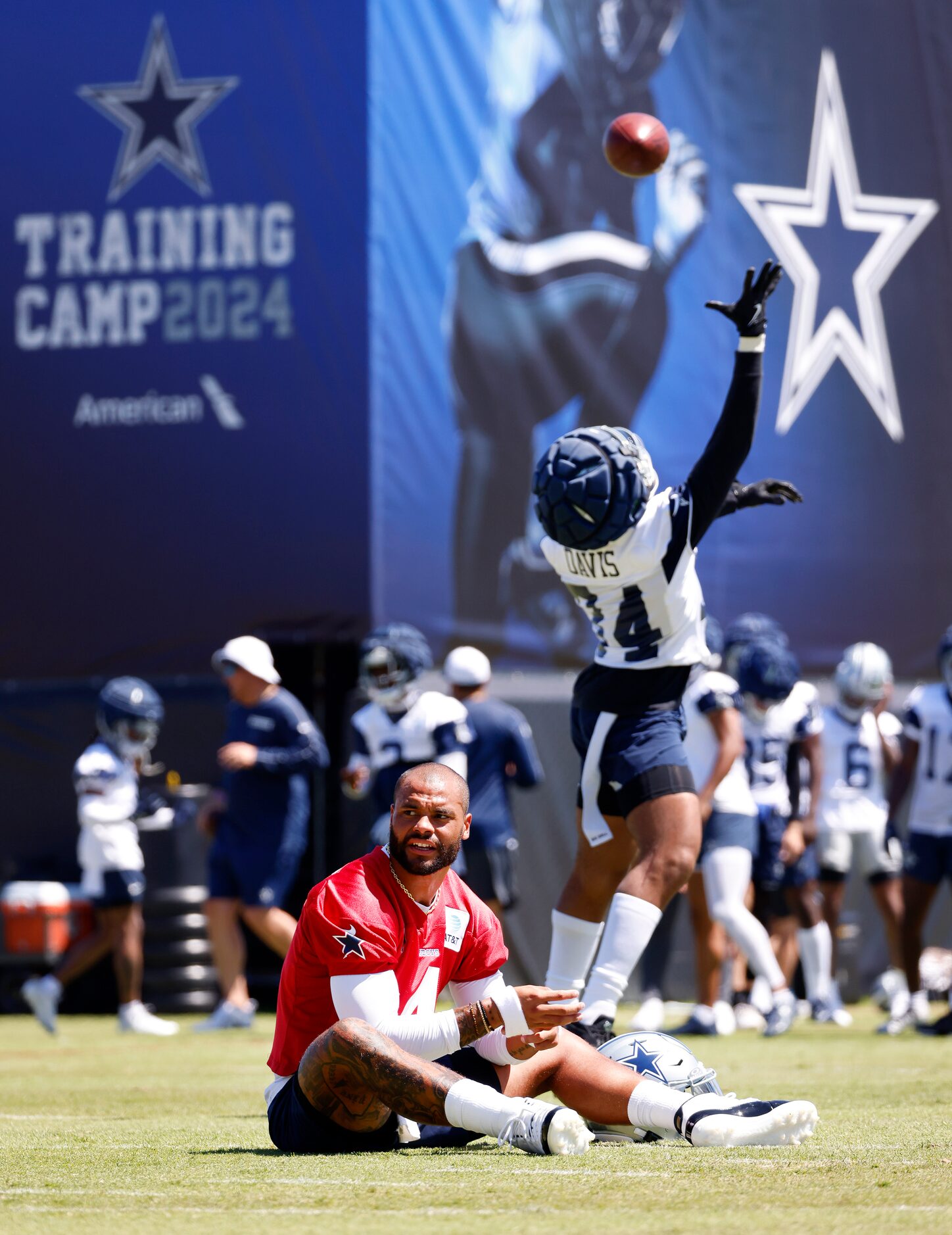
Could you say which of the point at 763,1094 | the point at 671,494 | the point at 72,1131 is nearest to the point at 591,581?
the point at 671,494

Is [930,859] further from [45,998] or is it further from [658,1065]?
[658,1065]

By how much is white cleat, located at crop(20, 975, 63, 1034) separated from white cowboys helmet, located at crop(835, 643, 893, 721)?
5.06m

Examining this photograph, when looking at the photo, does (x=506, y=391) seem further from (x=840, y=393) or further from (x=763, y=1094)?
(x=763, y=1094)

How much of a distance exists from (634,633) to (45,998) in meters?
5.57

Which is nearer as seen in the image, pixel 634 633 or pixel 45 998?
pixel 634 633

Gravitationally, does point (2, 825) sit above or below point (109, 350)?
below

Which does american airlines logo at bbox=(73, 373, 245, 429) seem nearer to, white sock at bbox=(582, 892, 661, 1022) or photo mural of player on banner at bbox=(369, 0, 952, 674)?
photo mural of player on banner at bbox=(369, 0, 952, 674)

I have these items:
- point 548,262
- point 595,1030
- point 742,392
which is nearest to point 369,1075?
point 595,1030

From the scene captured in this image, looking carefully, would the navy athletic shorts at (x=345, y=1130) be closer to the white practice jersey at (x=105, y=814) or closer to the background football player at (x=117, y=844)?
the background football player at (x=117, y=844)

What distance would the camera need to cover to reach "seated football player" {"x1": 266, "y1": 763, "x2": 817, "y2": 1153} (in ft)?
15.2

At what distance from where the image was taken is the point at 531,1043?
4641 millimetres

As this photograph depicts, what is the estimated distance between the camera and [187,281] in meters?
13.9

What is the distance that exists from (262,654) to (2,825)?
367 centimetres

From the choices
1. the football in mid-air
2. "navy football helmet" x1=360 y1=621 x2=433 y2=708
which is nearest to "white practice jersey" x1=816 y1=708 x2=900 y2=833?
"navy football helmet" x1=360 y1=621 x2=433 y2=708
